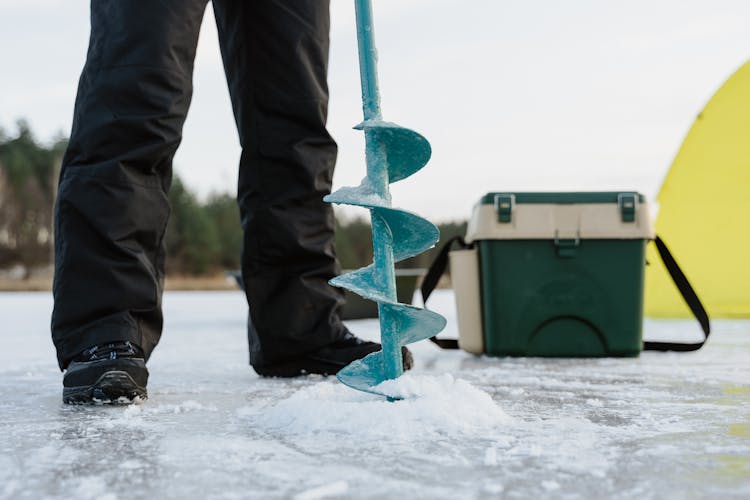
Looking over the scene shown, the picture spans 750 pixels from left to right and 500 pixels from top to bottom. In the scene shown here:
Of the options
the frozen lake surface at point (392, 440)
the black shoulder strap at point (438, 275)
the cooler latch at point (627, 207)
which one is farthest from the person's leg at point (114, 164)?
the cooler latch at point (627, 207)

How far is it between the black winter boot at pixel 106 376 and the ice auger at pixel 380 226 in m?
0.37

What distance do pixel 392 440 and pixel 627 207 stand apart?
4.35 feet

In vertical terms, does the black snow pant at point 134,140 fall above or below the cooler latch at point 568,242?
above

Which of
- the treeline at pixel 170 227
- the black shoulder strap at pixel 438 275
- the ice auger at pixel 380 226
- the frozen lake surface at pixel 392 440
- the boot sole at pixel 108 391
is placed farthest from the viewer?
the treeline at pixel 170 227

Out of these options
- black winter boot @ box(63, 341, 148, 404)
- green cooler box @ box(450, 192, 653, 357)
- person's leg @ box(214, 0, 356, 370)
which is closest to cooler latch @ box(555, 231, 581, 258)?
green cooler box @ box(450, 192, 653, 357)

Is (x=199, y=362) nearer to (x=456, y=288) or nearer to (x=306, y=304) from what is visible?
(x=306, y=304)

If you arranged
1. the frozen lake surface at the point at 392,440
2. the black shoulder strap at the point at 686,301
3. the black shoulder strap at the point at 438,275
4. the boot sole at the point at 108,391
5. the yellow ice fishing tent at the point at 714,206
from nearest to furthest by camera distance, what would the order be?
the frozen lake surface at the point at 392,440
the boot sole at the point at 108,391
the black shoulder strap at the point at 686,301
the black shoulder strap at the point at 438,275
the yellow ice fishing tent at the point at 714,206

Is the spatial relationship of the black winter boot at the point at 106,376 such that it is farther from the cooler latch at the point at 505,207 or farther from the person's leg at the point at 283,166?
the cooler latch at the point at 505,207

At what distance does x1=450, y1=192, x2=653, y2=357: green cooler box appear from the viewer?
2049 millimetres

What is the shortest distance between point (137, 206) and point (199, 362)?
75cm

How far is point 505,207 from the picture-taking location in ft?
6.75

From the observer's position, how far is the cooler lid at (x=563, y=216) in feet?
6.70

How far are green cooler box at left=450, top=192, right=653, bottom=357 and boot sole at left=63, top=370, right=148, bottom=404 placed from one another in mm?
1075

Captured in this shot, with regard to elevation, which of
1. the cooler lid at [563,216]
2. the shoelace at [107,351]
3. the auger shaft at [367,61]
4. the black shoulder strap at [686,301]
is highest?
the auger shaft at [367,61]
